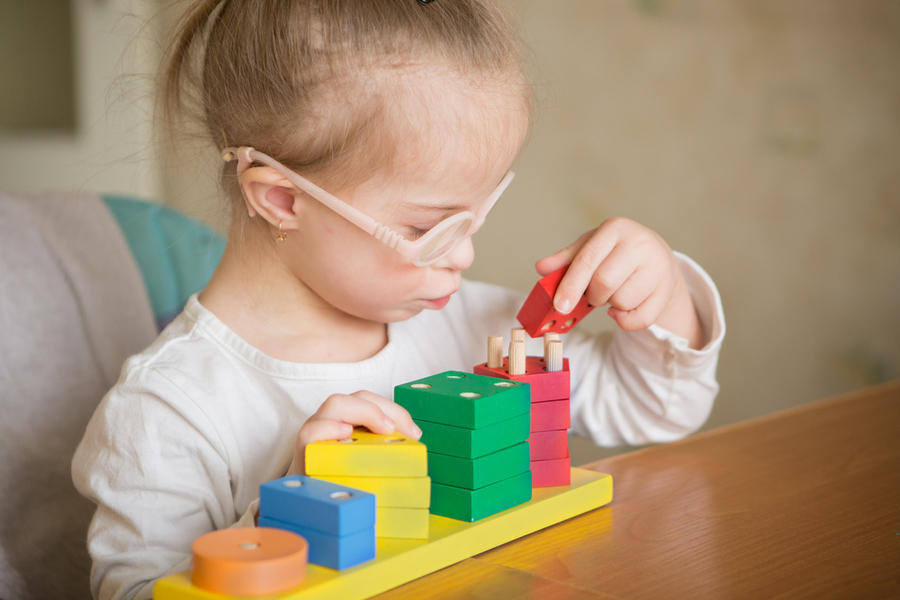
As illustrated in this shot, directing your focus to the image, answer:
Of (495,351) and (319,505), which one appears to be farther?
(495,351)

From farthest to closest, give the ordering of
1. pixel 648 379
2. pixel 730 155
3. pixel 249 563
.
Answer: pixel 730 155, pixel 648 379, pixel 249 563

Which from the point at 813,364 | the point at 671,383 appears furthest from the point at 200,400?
the point at 813,364

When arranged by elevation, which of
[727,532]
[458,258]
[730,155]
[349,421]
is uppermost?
[730,155]

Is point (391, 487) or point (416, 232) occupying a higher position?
point (416, 232)

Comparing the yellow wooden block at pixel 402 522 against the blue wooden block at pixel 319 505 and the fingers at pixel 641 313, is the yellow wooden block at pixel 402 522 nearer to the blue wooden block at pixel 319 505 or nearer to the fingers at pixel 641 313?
the blue wooden block at pixel 319 505

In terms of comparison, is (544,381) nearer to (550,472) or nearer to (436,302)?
(550,472)

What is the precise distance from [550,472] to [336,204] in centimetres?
31

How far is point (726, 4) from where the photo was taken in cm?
179

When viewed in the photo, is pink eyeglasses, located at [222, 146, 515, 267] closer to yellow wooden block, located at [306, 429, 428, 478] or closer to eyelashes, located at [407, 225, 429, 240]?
eyelashes, located at [407, 225, 429, 240]

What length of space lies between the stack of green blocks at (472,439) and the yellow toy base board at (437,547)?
1 cm

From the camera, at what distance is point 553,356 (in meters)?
0.67

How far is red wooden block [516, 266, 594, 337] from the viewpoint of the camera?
766 millimetres

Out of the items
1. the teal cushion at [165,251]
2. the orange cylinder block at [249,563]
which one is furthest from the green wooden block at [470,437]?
the teal cushion at [165,251]

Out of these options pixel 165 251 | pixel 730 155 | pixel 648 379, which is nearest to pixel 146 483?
pixel 648 379
